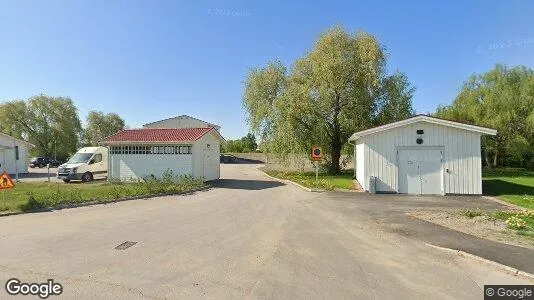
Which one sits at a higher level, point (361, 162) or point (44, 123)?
point (44, 123)

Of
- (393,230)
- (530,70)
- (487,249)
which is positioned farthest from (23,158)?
(530,70)

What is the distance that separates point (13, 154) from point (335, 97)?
30864 millimetres

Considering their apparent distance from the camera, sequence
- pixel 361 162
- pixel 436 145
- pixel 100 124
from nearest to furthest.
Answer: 1. pixel 436 145
2. pixel 361 162
3. pixel 100 124

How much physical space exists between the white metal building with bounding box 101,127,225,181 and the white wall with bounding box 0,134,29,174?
13.4m

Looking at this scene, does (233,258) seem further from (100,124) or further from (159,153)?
(100,124)

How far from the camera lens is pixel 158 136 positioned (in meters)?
23.3

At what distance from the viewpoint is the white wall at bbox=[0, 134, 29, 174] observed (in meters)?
31.1

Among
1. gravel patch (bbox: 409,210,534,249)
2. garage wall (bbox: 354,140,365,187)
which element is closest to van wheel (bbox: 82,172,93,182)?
garage wall (bbox: 354,140,365,187)

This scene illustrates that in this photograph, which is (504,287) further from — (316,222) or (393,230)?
(316,222)

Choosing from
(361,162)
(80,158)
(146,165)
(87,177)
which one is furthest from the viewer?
(80,158)

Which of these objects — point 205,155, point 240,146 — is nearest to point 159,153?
point 205,155

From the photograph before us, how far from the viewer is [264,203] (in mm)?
13875

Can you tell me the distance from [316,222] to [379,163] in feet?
28.8

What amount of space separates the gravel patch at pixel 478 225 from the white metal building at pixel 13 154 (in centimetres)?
3407
